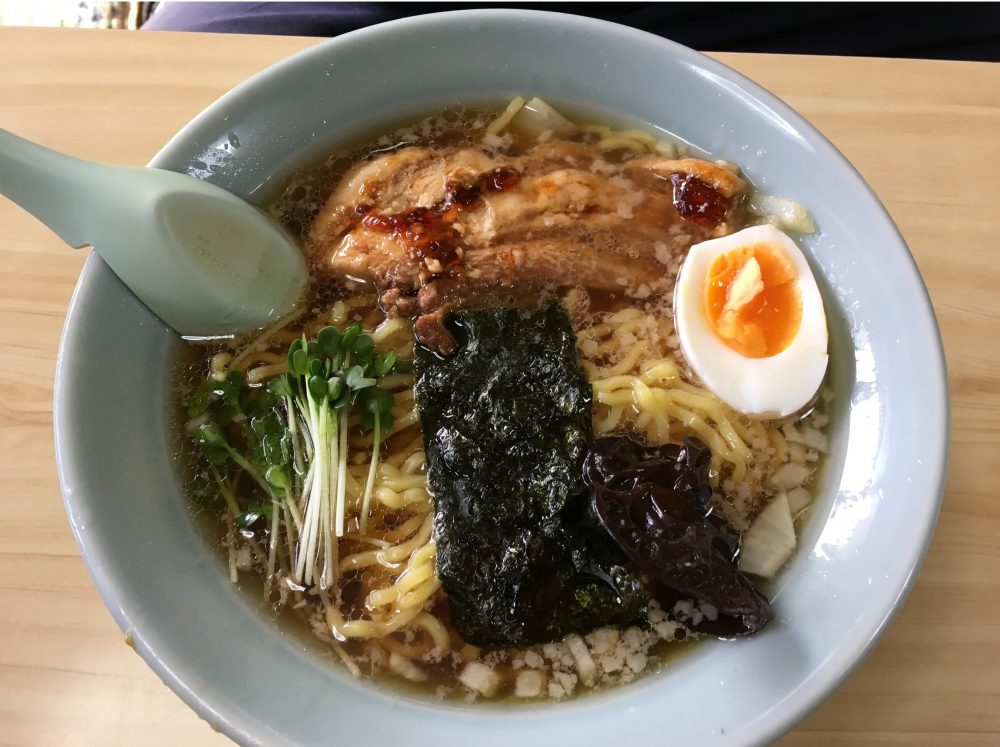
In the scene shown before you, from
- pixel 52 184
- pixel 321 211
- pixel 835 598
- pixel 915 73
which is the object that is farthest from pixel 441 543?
pixel 915 73

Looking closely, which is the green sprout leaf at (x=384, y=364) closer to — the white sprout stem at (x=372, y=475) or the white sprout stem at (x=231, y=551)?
the white sprout stem at (x=372, y=475)

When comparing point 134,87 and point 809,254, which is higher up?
point 134,87

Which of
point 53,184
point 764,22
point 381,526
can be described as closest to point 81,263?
point 53,184

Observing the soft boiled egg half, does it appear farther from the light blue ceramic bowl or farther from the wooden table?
the wooden table

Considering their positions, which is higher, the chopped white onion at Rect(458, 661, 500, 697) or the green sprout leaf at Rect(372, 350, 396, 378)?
the green sprout leaf at Rect(372, 350, 396, 378)

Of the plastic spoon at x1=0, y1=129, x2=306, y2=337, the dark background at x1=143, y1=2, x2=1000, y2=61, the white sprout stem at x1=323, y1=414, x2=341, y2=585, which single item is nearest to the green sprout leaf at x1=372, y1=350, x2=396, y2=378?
the white sprout stem at x1=323, y1=414, x2=341, y2=585

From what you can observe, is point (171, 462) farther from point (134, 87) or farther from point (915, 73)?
point (915, 73)

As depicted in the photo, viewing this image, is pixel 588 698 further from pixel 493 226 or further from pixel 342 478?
pixel 493 226
